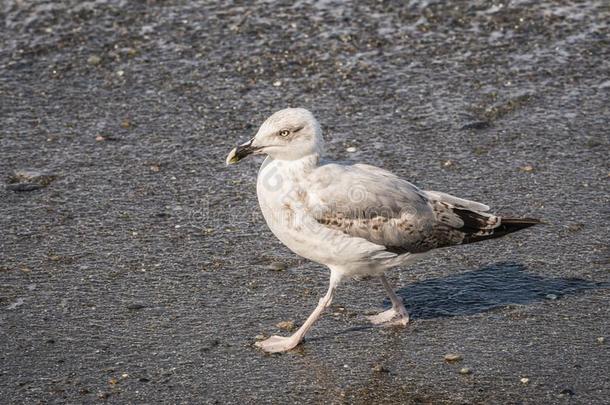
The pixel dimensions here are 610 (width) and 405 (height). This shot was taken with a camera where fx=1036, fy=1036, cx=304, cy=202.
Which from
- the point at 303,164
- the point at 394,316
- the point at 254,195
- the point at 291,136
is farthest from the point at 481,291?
the point at 254,195

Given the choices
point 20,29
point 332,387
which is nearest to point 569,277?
point 332,387

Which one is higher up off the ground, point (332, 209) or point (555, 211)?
point (332, 209)

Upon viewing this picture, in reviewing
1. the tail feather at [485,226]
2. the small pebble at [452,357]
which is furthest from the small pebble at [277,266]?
the small pebble at [452,357]

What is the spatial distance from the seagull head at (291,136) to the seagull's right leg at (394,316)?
38.7 inches

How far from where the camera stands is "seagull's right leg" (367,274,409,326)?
601cm

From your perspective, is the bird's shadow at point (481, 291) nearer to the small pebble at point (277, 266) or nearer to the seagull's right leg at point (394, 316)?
the seagull's right leg at point (394, 316)

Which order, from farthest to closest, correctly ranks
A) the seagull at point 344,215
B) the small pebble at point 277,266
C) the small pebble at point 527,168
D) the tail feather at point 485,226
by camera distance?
the small pebble at point 527,168 → the small pebble at point 277,266 → the tail feather at point 485,226 → the seagull at point 344,215

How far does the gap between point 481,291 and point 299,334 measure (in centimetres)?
125

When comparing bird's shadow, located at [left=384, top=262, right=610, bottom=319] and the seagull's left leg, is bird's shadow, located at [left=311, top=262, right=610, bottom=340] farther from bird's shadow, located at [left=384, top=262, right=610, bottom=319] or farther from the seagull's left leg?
the seagull's left leg

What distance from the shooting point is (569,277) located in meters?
6.34

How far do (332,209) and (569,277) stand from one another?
1609mm

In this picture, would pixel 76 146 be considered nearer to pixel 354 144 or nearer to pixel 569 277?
pixel 354 144

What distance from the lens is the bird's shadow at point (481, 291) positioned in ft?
20.3

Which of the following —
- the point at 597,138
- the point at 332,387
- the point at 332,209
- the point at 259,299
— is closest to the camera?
the point at 332,387
